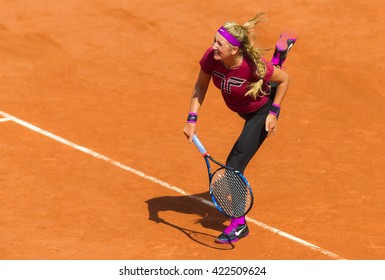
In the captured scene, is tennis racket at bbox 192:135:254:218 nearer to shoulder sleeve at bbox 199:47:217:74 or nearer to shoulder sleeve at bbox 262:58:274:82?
shoulder sleeve at bbox 199:47:217:74

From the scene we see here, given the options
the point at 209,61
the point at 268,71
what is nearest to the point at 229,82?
the point at 209,61

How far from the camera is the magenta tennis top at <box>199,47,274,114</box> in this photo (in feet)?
36.0

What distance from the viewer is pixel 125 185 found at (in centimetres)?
1267

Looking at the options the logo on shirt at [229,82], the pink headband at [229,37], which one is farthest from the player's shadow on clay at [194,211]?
the pink headband at [229,37]

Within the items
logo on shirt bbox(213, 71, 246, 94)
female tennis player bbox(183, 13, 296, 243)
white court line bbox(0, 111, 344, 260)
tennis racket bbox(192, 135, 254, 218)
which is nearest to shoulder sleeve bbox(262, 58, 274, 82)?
female tennis player bbox(183, 13, 296, 243)

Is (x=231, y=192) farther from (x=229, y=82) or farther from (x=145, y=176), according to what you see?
(x=145, y=176)

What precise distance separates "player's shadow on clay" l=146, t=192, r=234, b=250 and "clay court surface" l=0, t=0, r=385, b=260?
25 mm

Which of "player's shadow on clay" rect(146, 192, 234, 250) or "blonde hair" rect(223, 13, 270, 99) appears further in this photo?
"player's shadow on clay" rect(146, 192, 234, 250)

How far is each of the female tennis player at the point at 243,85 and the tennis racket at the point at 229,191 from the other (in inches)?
12.6

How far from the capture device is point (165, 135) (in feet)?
47.1

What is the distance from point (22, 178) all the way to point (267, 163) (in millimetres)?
3289

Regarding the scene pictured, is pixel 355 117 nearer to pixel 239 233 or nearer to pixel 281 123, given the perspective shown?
pixel 281 123

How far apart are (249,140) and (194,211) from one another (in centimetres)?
134

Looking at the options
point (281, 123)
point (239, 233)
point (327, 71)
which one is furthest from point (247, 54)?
point (327, 71)
